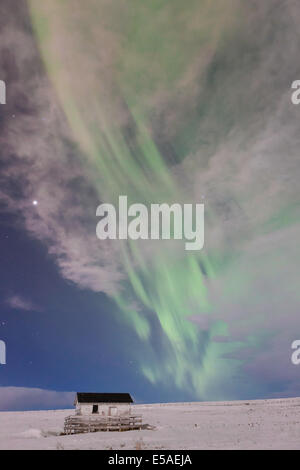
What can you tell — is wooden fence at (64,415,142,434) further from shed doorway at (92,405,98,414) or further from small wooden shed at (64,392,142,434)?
shed doorway at (92,405,98,414)

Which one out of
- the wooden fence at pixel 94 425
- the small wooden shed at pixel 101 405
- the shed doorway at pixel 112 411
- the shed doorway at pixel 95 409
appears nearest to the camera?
the wooden fence at pixel 94 425

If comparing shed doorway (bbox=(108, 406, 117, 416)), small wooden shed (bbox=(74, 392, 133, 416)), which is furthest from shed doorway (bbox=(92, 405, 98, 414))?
shed doorway (bbox=(108, 406, 117, 416))

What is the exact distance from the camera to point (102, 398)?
1751 inches

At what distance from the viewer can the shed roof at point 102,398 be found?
43.4 meters

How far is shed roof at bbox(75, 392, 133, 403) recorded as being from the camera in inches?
1710

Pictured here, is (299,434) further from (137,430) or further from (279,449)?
(137,430)

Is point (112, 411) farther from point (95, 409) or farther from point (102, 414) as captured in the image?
point (95, 409)

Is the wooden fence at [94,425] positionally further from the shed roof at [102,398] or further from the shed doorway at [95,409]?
the shed roof at [102,398]

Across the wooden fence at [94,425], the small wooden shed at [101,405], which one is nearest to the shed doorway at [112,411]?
the small wooden shed at [101,405]

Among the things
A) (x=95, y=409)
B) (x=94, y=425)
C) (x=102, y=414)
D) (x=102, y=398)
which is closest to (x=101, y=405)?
(x=95, y=409)

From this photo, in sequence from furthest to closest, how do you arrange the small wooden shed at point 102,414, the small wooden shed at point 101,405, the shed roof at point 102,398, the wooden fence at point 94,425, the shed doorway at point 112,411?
the shed roof at point 102,398 → the shed doorway at point 112,411 → the small wooden shed at point 101,405 → the small wooden shed at point 102,414 → the wooden fence at point 94,425
